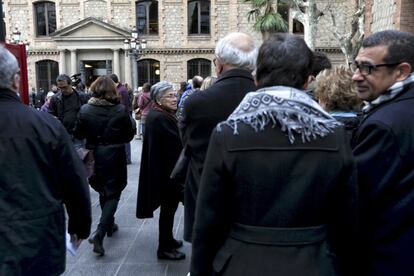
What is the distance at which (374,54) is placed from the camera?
7.04 ft

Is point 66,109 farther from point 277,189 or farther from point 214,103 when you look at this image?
point 277,189

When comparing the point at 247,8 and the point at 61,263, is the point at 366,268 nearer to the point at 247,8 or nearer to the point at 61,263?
the point at 61,263

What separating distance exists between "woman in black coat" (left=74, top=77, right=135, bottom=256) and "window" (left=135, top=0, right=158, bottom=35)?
2539cm

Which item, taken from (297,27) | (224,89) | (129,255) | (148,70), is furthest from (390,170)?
(148,70)

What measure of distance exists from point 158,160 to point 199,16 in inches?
1027

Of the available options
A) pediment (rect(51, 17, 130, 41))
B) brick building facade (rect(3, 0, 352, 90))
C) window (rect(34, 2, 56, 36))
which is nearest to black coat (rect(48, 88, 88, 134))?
brick building facade (rect(3, 0, 352, 90))

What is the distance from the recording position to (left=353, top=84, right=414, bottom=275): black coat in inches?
76.4

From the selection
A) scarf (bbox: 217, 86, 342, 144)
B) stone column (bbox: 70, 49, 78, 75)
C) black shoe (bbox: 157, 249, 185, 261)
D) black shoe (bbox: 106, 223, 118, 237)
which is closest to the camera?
scarf (bbox: 217, 86, 342, 144)

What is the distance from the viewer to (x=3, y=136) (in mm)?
2377

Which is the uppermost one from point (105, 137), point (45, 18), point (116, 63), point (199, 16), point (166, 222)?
point (199, 16)

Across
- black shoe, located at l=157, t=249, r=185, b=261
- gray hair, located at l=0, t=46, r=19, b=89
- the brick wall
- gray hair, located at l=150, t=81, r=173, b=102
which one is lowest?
black shoe, located at l=157, t=249, r=185, b=261

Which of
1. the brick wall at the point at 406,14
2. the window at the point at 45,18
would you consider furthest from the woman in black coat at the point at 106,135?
the window at the point at 45,18

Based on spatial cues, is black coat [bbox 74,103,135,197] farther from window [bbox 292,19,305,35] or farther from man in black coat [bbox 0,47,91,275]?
window [bbox 292,19,305,35]

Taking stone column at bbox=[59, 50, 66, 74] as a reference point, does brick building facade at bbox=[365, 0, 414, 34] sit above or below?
above
